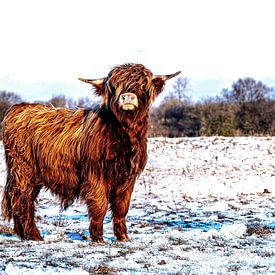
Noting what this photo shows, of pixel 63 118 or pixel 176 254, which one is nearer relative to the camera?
pixel 176 254

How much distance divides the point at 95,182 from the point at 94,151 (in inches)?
14.7

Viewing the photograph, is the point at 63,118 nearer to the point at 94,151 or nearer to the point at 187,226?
the point at 94,151

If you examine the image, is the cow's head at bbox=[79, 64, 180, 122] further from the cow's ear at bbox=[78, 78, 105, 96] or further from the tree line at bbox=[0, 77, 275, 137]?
the tree line at bbox=[0, 77, 275, 137]

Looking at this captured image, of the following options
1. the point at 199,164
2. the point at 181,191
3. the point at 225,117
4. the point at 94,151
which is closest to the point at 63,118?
the point at 94,151

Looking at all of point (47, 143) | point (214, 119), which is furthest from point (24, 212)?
point (214, 119)

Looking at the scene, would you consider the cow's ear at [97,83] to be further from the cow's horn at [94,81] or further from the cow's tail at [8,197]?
the cow's tail at [8,197]

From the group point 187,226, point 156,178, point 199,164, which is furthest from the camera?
point 199,164

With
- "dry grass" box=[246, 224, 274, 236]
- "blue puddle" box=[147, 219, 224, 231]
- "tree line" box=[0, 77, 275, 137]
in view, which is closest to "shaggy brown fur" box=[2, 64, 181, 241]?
"dry grass" box=[246, 224, 274, 236]

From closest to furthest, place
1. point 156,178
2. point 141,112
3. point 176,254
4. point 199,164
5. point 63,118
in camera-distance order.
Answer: point 176,254, point 141,112, point 63,118, point 156,178, point 199,164

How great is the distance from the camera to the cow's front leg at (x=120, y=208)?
679cm

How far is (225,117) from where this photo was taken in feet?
88.4

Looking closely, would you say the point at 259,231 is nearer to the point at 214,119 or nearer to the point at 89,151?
the point at 89,151

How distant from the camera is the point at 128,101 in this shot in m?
6.13

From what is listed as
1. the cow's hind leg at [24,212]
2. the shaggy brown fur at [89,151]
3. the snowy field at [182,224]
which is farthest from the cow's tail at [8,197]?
the snowy field at [182,224]
